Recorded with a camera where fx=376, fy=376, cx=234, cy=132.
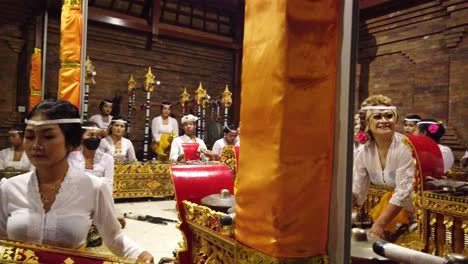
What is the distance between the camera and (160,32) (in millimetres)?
9516

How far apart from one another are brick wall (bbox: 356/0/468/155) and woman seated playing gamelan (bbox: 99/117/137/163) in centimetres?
520

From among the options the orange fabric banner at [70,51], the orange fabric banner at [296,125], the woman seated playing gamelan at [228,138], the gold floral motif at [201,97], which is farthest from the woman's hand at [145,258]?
the gold floral motif at [201,97]

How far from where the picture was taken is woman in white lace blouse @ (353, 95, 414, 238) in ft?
9.08

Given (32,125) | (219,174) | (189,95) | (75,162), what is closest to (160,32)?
(189,95)

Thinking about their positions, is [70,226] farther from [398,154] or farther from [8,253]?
[398,154]

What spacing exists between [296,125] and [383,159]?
6.48 ft

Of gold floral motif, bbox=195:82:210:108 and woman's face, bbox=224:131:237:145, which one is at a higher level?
gold floral motif, bbox=195:82:210:108

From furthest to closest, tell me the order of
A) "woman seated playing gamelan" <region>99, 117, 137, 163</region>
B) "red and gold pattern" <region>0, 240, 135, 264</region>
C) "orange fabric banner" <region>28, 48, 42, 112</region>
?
1. "orange fabric banner" <region>28, 48, 42, 112</region>
2. "woman seated playing gamelan" <region>99, 117, 137, 163</region>
3. "red and gold pattern" <region>0, 240, 135, 264</region>

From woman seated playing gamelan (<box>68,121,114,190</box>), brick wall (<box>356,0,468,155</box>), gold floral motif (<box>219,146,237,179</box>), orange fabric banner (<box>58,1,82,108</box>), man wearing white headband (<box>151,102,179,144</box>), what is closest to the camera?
woman seated playing gamelan (<box>68,121,114,190</box>)

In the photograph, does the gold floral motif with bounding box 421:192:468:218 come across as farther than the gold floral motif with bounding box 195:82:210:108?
No

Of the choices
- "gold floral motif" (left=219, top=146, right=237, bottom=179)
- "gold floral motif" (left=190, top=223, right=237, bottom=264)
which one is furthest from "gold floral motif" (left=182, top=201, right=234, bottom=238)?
"gold floral motif" (left=219, top=146, right=237, bottom=179)

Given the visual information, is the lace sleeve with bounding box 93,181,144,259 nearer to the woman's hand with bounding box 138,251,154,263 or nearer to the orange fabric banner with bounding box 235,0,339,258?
the woman's hand with bounding box 138,251,154,263

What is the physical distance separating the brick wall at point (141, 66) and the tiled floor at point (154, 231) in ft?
11.7

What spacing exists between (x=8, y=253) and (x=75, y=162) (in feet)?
8.07
